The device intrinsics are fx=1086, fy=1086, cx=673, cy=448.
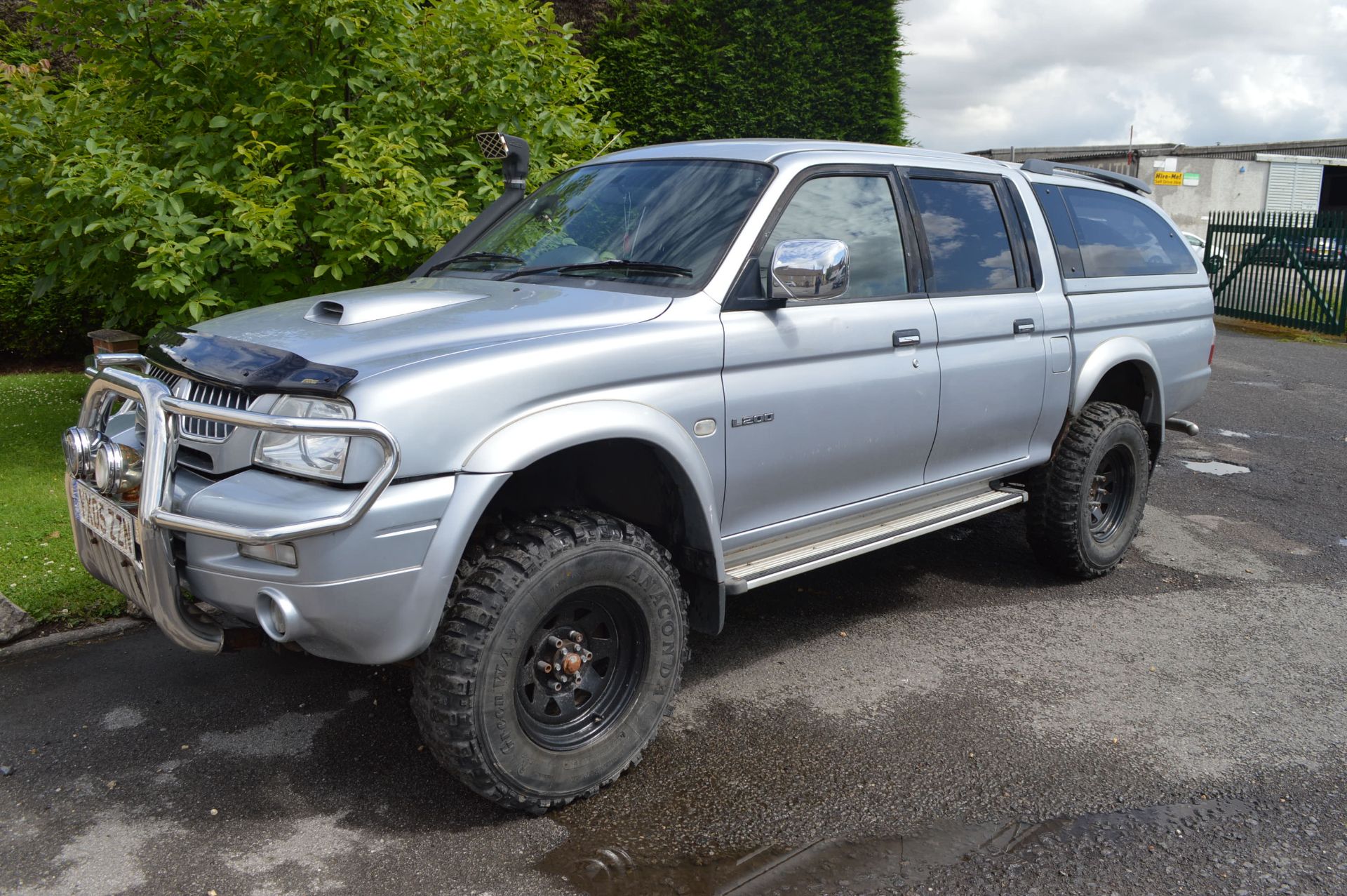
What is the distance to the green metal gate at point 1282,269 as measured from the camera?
16078 mm

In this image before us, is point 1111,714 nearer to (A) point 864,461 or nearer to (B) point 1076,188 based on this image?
(A) point 864,461

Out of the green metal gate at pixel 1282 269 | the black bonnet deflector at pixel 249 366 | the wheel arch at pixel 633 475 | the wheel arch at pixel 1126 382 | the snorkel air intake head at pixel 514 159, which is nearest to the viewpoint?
the black bonnet deflector at pixel 249 366

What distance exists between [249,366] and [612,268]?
1.35 m

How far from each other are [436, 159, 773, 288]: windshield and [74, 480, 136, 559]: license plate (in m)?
1.62

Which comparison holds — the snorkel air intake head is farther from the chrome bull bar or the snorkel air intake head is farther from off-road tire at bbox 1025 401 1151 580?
off-road tire at bbox 1025 401 1151 580

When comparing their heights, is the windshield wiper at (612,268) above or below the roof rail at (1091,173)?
below

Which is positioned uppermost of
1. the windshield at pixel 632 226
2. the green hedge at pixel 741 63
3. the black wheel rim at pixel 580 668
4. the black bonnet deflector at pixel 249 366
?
the green hedge at pixel 741 63

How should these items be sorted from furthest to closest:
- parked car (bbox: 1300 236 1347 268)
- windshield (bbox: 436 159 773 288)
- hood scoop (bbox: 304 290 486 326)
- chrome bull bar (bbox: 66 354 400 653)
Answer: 1. parked car (bbox: 1300 236 1347 268)
2. windshield (bbox: 436 159 773 288)
3. hood scoop (bbox: 304 290 486 326)
4. chrome bull bar (bbox: 66 354 400 653)

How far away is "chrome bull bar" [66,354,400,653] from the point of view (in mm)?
2738

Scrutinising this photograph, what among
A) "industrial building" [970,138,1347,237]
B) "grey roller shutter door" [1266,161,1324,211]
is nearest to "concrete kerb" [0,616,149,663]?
"industrial building" [970,138,1347,237]

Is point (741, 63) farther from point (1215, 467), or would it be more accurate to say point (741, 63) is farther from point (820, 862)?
Answer: point (820, 862)

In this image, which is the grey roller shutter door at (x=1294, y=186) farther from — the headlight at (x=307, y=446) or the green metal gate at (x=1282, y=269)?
the headlight at (x=307, y=446)

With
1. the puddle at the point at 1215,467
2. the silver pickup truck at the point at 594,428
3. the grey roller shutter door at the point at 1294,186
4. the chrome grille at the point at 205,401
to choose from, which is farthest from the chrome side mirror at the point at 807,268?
the grey roller shutter door at the point at 1294,186

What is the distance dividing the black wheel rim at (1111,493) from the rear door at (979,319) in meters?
0.79
